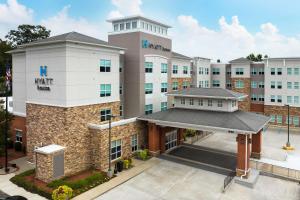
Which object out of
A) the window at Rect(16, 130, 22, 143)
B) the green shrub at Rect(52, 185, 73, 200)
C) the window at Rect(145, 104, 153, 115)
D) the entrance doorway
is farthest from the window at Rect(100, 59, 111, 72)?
the window at Rect(16, 130, 22, 143)

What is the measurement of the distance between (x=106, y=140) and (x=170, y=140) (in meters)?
10.7

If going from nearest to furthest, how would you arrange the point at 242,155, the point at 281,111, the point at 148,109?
the point at 242,155 → the point at 148,109 → the point at 281,111

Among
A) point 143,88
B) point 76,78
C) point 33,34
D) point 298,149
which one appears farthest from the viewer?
point 33,34

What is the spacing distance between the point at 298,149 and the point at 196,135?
14.5 m

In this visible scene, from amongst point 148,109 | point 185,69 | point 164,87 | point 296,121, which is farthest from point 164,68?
point 296,121

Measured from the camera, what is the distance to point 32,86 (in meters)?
27.4

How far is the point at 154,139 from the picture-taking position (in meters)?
30.8

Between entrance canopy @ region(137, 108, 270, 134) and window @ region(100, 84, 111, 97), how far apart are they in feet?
16.5

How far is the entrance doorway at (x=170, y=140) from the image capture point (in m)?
33.3

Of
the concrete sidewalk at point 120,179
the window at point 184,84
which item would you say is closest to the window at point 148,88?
the concrete sidewalk at point 120,179

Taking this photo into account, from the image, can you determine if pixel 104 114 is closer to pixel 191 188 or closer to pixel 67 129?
pixel 67 129

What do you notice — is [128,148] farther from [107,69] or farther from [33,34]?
[33,34]

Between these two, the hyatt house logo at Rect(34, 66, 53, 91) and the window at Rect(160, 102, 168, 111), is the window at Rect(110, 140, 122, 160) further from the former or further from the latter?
the window at Rect(160, 102, 168, 111)

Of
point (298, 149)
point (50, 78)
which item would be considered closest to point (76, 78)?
point (50, 78)
